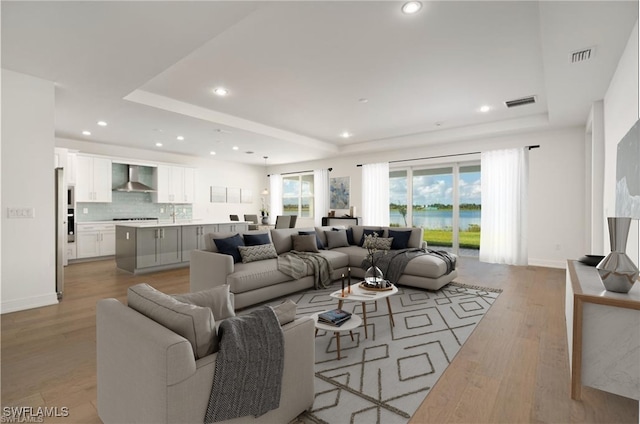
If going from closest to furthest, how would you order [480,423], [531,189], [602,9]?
[480,423], [602,9], [531,189]

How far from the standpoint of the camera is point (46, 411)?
1.79m

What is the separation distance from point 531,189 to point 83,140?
9490 millimetres

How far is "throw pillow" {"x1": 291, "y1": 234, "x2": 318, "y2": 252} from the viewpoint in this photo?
4738mm

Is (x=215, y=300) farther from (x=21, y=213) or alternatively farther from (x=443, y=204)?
(x=443, y=204)

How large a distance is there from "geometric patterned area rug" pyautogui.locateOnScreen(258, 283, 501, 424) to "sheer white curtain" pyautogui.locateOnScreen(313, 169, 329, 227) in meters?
5.19

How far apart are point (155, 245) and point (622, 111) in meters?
6.70

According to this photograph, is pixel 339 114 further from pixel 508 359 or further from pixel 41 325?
pixel 41 325

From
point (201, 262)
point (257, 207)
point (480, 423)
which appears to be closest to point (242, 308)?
point (201, 262)

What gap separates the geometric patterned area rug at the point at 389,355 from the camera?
1.79m

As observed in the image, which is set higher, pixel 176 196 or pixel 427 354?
pixel 176 196

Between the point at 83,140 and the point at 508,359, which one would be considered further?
the point at 83,140

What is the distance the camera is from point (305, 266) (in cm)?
413

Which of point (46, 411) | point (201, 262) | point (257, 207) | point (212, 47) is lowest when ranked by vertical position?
point (46, 411)

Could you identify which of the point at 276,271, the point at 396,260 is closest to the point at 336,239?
the point at 396,260
